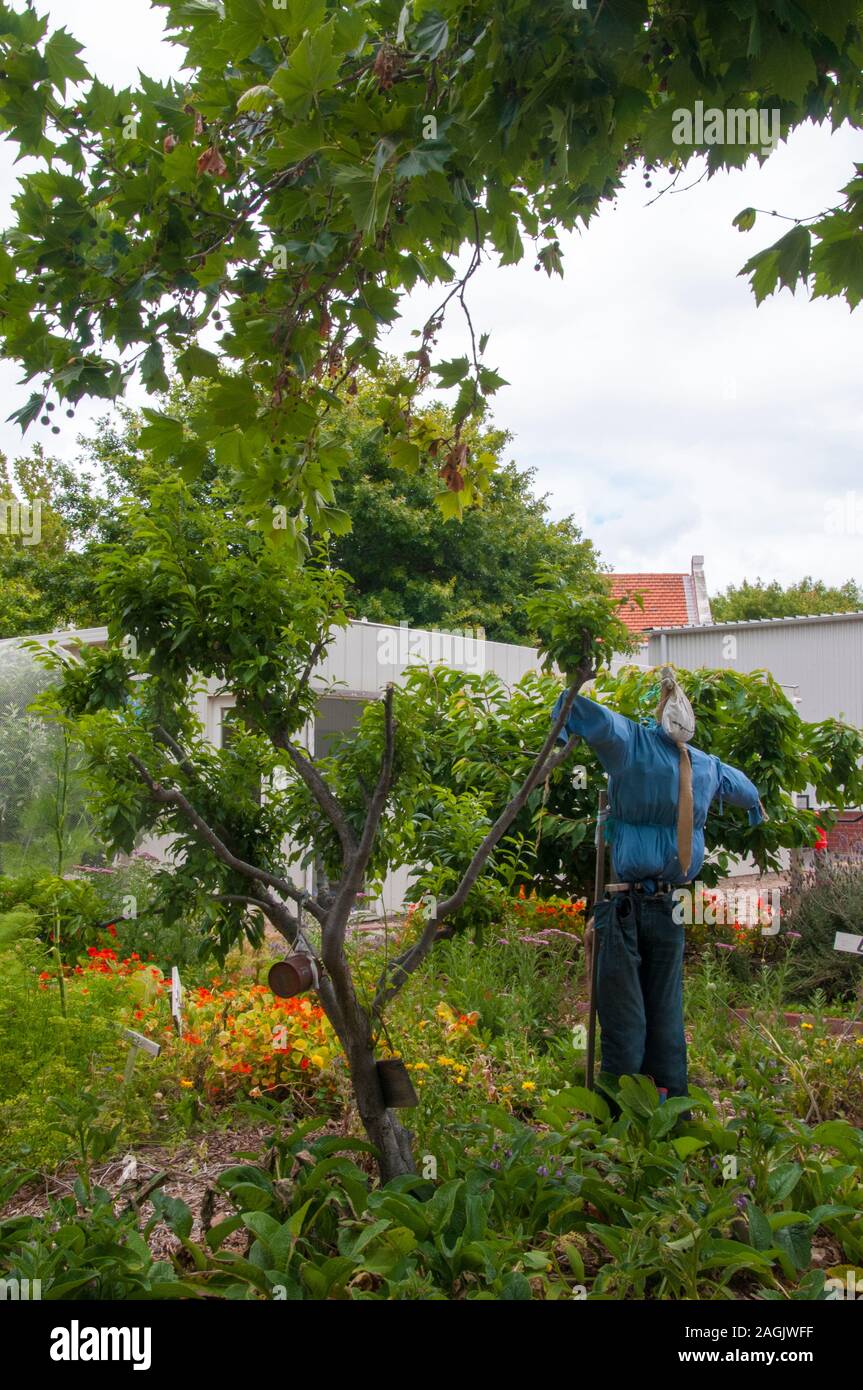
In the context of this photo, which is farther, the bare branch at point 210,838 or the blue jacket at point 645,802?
the blue jacket at point 645,802

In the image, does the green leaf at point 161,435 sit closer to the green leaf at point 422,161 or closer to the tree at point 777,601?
the green leaf at point 422,161

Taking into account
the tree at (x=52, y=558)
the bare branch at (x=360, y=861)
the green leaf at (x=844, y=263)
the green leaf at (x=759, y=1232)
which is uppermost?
the tree at (x=52, y=558)

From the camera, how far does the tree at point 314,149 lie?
212 centimetres

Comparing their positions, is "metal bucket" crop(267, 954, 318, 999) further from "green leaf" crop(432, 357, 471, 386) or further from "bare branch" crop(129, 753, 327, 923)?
"green leaf" crop(432, 357, 471, 386)

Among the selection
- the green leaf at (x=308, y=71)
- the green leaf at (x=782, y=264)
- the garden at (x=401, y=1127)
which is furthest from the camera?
the garden at (x=401, y=1127)

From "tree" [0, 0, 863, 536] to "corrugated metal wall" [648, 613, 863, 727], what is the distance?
552 inches

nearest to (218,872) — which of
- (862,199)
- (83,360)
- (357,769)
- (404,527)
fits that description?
(357,769)

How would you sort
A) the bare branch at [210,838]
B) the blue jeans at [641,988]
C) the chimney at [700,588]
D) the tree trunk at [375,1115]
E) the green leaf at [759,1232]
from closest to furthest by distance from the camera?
the green leaf at [759,1232]
the bare branch at [210,838]
the tree trunk at [375,1115]
the blue jeans at [641,988]
the chimney at [700,588]

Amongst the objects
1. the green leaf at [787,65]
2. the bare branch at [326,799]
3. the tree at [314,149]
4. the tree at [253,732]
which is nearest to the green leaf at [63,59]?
the tree at [314,149]

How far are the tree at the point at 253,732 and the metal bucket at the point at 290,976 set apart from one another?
0.18m

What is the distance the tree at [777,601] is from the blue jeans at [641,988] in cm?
3403

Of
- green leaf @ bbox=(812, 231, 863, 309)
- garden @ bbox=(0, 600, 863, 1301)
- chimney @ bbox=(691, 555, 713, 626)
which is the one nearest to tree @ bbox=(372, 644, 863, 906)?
garden @ bbox=(0, 600, 863, 1301)

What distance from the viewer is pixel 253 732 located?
403 cm

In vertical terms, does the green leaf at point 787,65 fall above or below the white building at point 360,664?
above
